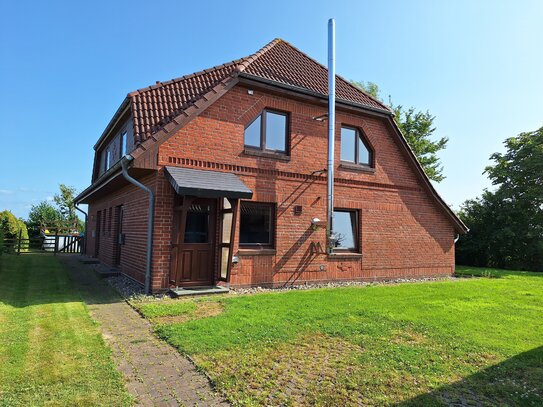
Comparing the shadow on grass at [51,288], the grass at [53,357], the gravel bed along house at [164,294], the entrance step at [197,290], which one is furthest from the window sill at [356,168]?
the grass at [53,357]

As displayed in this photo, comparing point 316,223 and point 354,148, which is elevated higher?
point 354,148

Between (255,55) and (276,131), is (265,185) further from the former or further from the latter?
(255,55)

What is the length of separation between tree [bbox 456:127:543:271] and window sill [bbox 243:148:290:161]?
629 inches

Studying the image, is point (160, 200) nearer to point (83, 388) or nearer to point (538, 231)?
point (83, 388)

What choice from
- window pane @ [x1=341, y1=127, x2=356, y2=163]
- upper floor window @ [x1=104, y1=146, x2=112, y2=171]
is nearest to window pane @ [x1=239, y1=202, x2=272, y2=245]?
window pane @ [x1=341, y1=127, x2=356, y2=163]

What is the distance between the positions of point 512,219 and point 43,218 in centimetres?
3759

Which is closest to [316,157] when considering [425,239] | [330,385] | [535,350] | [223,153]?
[223,153]

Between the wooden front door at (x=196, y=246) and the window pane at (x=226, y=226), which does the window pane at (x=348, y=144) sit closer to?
the window pane at (x=226, y=226)

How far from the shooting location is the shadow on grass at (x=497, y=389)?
364cm

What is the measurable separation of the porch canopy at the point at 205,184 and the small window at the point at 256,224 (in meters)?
1.10

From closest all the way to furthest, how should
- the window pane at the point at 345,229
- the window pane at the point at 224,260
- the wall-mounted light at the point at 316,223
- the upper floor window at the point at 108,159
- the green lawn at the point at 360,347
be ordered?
the green lawn at the point at 360,347 → the window pane at the point at 224,260 → the wall-mounted light at the point at 316,223 → the window pane at the point at 345,229 → the upper floor window at the point at 108,159

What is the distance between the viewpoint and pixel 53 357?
455cm

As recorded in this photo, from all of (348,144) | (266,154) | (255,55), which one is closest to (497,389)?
(266,154)

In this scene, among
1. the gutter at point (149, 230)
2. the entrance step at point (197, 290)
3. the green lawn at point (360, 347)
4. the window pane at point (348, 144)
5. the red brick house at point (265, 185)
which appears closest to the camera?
the green lawn at point (360, 347)
